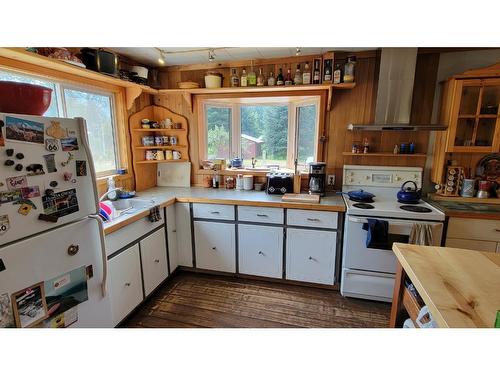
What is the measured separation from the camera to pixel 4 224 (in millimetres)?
968

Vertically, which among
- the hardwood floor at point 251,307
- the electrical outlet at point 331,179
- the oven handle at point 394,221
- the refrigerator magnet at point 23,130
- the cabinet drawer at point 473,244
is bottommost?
the hardwood floor at point 251,307

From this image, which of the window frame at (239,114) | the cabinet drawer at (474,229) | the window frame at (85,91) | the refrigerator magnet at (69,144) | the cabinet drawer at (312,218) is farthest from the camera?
the window frame at (239,114)

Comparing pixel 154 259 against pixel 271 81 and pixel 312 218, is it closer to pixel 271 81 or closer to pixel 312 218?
pixel 312 218

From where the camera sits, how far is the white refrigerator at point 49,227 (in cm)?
99

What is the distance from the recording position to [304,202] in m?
2.20

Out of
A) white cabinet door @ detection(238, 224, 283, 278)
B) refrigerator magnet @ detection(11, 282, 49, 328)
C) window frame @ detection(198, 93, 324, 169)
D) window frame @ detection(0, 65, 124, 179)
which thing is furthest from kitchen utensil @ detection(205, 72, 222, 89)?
refrigerator magnet @ detection(11, 282, 49, 328)

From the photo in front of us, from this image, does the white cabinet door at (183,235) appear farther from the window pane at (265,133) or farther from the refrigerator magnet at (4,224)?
the refrigerator magnet at (4,224)

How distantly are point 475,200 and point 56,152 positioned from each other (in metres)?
3.07

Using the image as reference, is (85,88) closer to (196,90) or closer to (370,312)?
(196,90)

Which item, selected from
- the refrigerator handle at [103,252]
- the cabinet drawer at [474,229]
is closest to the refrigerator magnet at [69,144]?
the refrigerator handle at [103,252]

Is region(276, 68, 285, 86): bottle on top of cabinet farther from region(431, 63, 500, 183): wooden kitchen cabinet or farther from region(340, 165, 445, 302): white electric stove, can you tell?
region(431, 63, 500, 183): wooden kitchen cabinet

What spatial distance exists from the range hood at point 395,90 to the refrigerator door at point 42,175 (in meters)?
2.11

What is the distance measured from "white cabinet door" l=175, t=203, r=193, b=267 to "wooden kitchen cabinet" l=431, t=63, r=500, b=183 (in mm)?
2395

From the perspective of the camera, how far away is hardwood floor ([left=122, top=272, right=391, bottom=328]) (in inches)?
76.5
